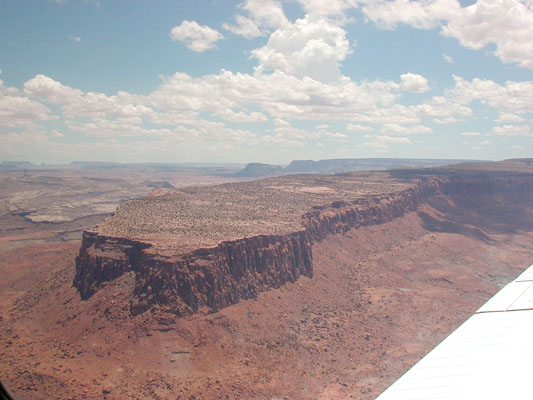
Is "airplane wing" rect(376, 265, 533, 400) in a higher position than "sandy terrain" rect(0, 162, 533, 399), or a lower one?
higher

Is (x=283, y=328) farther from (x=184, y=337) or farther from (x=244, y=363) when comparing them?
(x=184, y=337)

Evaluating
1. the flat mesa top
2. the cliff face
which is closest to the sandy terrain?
the cliff face

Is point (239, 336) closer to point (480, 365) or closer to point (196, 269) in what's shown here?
point (196, 269)

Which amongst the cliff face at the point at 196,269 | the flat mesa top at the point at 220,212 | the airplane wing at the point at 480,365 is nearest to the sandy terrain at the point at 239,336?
the cliff face at the point at 196,269

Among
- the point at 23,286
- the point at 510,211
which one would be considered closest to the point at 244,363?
the point at 23,286

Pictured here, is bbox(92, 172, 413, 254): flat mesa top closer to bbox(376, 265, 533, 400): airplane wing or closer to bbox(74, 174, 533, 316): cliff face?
bbox(74, 174, 533, 316): cliff face

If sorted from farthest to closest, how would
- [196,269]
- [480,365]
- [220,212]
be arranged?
[220,212] → [196,269] → [480,365]

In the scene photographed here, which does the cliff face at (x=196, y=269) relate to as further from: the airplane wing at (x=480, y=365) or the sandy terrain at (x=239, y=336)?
the airplane wing at (x=480, y=365)

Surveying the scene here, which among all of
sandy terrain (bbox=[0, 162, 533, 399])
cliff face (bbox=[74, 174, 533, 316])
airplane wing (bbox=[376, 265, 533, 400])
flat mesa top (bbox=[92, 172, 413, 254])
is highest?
airplane wing (bbox=[376, 265, 533, 400])

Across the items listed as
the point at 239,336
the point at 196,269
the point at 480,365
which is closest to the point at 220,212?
the point at 196,269
